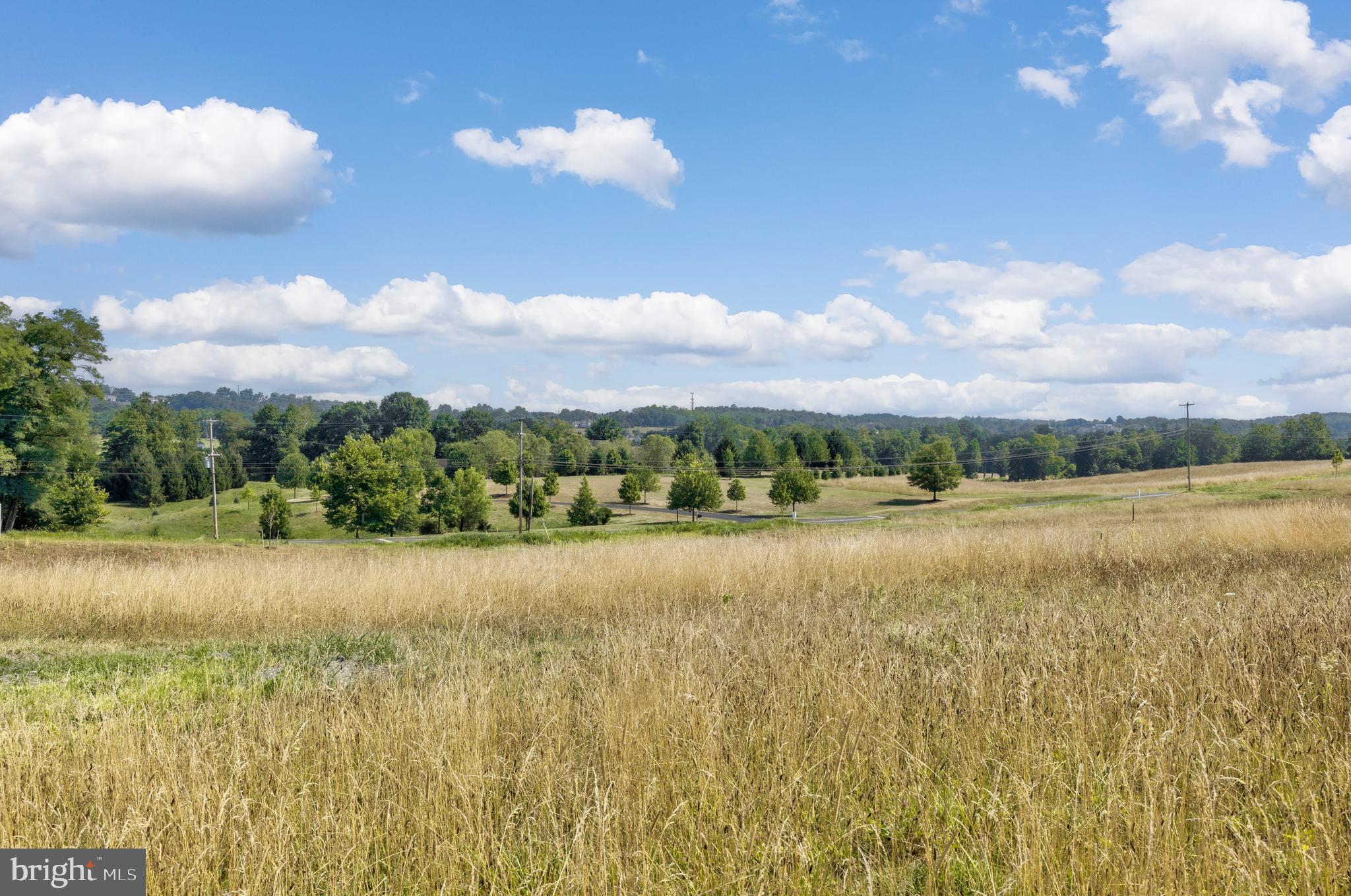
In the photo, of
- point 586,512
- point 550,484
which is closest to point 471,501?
point 550,484

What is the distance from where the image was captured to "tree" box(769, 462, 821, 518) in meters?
75.8

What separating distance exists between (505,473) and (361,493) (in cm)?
2427

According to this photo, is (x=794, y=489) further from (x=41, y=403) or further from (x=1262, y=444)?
(x=1262, y=444)

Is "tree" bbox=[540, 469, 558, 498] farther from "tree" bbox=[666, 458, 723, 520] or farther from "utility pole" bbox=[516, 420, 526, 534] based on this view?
"tree" bbox=[666, 458, 723, 520]

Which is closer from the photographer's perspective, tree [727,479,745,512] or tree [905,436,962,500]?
tree [905,436,962,500]

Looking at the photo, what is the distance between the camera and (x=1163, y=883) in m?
2.72

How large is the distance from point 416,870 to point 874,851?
211 cm

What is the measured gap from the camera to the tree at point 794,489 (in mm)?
75750

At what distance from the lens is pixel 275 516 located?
7450 centimetres

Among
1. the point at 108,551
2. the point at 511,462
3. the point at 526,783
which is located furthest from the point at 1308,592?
the point at 511,462

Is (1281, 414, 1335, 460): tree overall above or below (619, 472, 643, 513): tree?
above

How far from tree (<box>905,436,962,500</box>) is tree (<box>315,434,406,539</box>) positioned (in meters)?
56.1

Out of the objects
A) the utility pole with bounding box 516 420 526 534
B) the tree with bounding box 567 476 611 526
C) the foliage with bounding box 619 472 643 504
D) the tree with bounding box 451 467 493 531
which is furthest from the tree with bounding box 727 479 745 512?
the tree with bounding box 451 467 493 531

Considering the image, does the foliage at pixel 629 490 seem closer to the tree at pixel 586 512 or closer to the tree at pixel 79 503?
the tree at pixel 586 512
